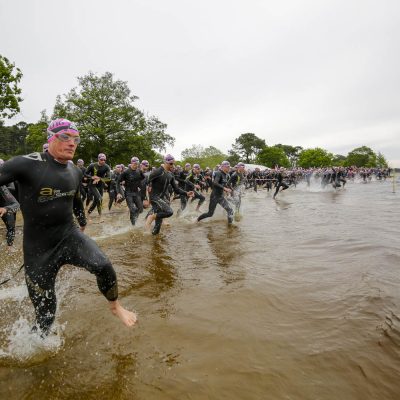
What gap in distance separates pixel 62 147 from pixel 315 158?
393 ft

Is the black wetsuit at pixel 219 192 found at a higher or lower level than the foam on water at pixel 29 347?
higher

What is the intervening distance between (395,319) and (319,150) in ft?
400

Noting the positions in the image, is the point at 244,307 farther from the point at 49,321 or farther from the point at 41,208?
the point at 41,208

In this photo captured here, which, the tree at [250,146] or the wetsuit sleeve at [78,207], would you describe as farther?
the tree at [250,146]

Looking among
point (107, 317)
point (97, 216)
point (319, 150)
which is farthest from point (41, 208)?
point (319, 150)

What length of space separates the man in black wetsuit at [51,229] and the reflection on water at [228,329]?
43 cm

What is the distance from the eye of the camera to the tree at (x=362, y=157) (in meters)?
121

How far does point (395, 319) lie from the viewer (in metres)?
3.08

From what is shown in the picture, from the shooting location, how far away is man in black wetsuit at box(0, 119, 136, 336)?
252 centimetres

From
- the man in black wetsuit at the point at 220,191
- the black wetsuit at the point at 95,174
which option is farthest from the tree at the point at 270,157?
the man in black wetsuit at the point at 220,191

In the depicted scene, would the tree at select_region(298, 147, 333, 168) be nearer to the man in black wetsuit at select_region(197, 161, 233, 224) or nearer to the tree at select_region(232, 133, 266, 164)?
the tree at select_region(232, 133, 266, 164)

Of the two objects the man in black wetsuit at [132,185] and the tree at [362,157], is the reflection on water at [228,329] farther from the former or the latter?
the tree at [362,157]

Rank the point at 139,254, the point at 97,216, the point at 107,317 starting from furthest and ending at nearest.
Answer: the point at 97,216 < the point at 139,254 < the point at 107,317

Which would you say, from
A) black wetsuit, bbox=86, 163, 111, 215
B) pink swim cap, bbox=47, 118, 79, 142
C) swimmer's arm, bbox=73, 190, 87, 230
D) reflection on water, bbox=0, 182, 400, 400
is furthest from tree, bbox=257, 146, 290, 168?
pink swim cap, bbox=47, 118, 79, 142
